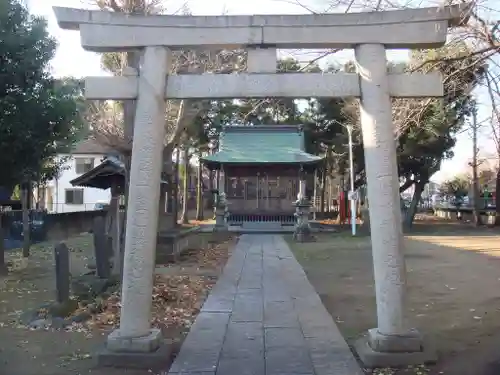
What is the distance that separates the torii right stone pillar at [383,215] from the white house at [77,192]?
50393 mm

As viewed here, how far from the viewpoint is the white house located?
5506 centimetres

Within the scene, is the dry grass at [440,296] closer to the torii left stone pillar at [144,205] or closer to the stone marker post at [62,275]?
the torii left stone pillar at [144,205]

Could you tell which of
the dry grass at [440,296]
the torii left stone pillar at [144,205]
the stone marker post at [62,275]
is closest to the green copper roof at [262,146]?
the dry grass at [440,296]

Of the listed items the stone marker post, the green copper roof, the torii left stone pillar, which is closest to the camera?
the torii left stone pillar

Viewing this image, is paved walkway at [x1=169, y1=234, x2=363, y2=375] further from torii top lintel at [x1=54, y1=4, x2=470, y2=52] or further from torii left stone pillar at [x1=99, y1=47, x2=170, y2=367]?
torii top lintel at [x1=54, y1=4, x2=470, y2=52]

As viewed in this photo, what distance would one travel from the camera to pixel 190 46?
6.74 metres

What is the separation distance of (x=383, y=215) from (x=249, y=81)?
2.09m

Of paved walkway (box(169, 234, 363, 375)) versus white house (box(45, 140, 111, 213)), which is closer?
paved walkway (box(169, 234, 363, 375))

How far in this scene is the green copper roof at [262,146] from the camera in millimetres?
32281

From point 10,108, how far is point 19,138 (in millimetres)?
660

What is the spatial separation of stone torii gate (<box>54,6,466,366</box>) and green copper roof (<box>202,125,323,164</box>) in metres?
24.9

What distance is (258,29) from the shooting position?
21.7ft

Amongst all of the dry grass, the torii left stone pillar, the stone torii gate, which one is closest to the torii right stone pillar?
the stone torii gate

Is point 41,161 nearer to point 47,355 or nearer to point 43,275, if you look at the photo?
point 43,275
